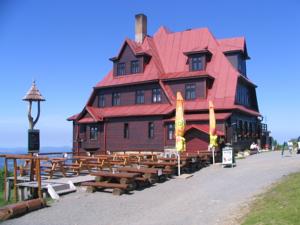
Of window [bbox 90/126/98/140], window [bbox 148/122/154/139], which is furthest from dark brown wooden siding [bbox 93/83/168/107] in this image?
window [bbox 90/126/98/140]

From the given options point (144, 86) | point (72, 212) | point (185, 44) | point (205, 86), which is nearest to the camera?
point (72, 212)

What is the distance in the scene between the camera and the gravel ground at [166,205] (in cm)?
1040

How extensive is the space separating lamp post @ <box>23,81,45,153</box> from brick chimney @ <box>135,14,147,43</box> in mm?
23017

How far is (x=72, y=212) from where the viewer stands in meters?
11.8

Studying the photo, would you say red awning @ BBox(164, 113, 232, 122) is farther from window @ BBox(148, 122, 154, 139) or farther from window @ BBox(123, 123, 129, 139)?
window @ BBox(123, 123, 129, 139)

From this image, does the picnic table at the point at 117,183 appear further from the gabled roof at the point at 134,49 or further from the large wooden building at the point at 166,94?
the gabled roof at the point at 134,49

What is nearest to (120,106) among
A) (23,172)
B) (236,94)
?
(236,94)

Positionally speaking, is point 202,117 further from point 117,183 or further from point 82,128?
point 117,183

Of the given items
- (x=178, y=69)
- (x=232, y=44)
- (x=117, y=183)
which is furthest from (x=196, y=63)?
(x=117, y=183)

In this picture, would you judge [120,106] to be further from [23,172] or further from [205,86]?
[23,172]

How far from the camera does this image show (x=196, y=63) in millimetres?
33469

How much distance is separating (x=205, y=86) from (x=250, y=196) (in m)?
20.2

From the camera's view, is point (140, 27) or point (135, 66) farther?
point (140, 27)

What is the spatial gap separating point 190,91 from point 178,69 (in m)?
3.00
